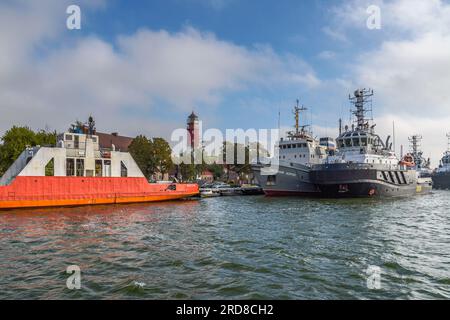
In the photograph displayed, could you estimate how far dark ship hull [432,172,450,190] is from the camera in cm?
8938

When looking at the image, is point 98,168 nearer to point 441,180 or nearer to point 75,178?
point 75,178

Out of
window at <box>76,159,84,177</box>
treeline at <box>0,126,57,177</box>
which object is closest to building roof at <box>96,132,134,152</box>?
treeline at <box>0,126,57,177</box>

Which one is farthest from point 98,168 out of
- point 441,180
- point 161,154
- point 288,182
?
point 441,180

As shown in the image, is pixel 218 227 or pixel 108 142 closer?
pixel 218 227

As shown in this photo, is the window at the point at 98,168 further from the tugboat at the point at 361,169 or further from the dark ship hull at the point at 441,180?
the dark ship hull at the point at 441,180

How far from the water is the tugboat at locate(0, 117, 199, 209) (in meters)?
9.00

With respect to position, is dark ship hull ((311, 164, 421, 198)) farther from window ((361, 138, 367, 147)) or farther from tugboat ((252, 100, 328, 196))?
window ((361, 138, 367, 147))

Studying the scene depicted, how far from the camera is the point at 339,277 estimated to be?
32.0 ft

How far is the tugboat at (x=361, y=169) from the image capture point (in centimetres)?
4050

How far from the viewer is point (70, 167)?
31562mm
